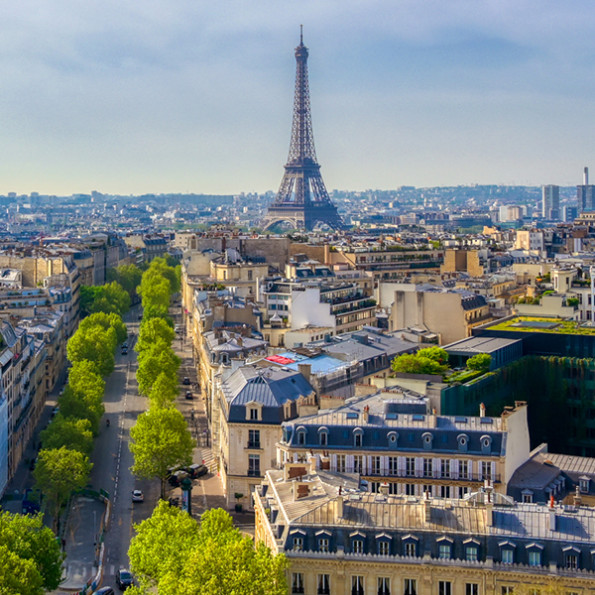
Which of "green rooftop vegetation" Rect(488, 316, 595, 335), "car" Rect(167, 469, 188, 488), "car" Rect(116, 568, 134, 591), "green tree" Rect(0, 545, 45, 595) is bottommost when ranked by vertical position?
"car" Rect(116, 568, 134, 591)

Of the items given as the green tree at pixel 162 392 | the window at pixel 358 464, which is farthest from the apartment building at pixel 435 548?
the green tree at pixel 162 392

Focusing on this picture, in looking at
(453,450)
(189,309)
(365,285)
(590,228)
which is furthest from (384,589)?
(590,228)

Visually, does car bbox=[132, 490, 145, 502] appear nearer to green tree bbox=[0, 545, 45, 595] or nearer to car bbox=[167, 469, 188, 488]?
car bbox=[167, 469, 188, 488]

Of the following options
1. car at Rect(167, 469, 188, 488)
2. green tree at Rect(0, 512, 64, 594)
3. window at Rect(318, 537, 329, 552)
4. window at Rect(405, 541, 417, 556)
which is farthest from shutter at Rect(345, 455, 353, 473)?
car at Rect(167, 469, 188, 488)

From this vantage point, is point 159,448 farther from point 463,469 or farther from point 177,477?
point 463,469

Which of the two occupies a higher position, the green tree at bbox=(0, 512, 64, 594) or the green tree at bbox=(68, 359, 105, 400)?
the green tree at bbox=(68, 359, 105, 400)

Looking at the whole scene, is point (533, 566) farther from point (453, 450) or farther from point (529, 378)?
point (529, 378)

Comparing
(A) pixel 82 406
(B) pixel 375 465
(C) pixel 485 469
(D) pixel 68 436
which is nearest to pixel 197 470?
(D) pixel 68 436
